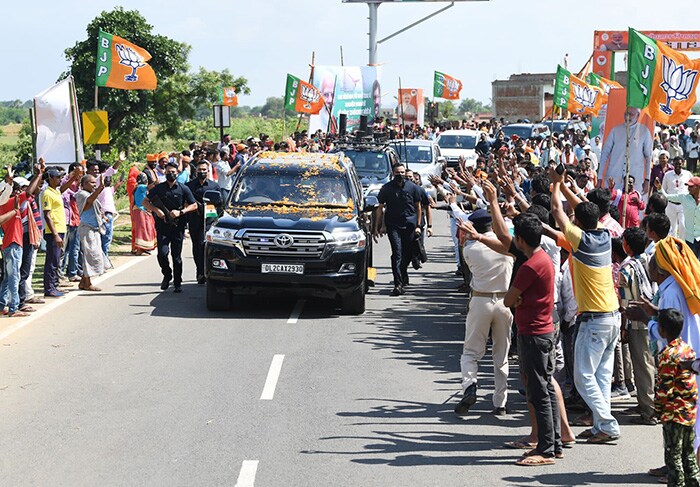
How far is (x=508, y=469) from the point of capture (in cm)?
864

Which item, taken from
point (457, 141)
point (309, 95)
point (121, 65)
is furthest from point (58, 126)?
point (457, 141)

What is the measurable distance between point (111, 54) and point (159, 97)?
25823 mm

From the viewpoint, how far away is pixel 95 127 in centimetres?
2056

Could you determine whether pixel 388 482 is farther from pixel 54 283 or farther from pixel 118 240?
pixel 118 240

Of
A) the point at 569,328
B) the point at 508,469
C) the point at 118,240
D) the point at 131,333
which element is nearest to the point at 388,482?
the point at 508,469

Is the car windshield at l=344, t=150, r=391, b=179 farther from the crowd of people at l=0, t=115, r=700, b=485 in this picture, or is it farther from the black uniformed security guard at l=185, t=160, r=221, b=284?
the crowd of people at l=0, t=115, r=700, b=485

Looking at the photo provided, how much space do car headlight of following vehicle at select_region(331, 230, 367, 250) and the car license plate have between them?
581 millimetres

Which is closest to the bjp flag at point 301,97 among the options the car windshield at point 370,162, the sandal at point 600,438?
the car windshield at point 370,162

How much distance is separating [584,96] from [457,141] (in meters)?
13.1

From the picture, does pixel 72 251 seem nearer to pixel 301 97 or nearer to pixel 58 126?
pixel 58 126

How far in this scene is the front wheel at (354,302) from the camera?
15.8 m

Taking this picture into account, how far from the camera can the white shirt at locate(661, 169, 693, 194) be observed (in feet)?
68.3

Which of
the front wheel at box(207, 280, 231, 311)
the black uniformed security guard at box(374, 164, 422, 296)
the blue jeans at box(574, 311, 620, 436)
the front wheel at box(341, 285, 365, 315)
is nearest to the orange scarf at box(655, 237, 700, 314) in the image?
the blue jeans at box(574, 311, 620, 436)

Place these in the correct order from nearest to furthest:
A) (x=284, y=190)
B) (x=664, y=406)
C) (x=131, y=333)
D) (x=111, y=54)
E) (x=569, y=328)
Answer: (x=664, y=406) → (x=569, y=328) → (x=131, y=333) → (x=284, y=190) → (x=111, y=54)
